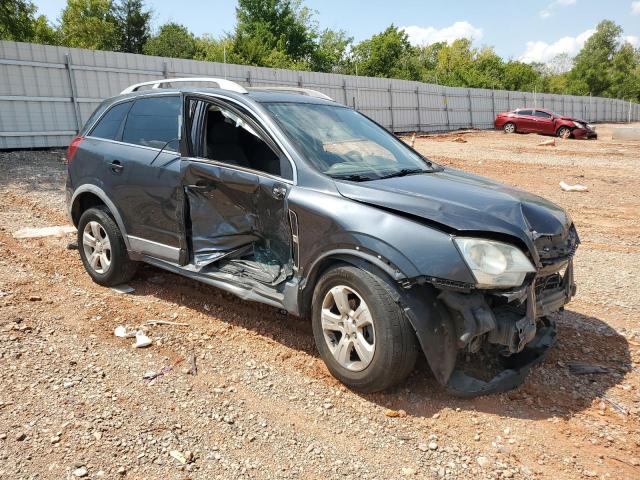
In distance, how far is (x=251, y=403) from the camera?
3.29 meters

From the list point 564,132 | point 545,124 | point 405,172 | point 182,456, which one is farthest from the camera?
point 545,124

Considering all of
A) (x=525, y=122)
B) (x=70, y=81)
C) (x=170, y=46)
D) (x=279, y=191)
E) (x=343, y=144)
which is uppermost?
(x=170, y=46)

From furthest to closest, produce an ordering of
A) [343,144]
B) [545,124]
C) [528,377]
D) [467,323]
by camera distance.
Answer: [545,124] < [343,144] < [528,377] < [467,323]

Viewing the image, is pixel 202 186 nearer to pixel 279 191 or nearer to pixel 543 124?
pixel 279 191

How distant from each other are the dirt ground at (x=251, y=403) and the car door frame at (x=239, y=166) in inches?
32.5

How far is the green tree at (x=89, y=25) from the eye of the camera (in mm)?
47625

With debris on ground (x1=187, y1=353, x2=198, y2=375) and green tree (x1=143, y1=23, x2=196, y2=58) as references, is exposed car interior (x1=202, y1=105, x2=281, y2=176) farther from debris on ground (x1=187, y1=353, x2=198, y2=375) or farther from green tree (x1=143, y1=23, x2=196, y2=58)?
green tree (x1=143, y1=23, x2=196, y2=58)

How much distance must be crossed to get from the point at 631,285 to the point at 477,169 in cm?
950

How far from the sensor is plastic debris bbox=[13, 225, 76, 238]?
6.99m

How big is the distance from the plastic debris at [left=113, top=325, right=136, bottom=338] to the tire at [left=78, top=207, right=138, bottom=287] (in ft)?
2.91

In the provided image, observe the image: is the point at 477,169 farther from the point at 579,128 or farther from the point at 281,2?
the point at 281,2

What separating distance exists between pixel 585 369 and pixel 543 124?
26819mm

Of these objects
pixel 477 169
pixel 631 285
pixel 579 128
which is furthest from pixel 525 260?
pixel 579 128

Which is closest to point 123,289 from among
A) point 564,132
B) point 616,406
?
point 616,406
